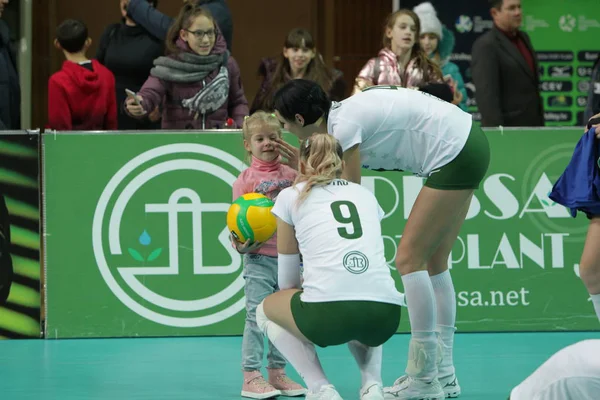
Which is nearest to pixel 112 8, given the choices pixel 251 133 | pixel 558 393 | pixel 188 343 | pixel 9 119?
pixel 9 119

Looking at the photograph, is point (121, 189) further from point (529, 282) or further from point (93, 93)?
point (529, 282)

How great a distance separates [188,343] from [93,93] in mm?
1920

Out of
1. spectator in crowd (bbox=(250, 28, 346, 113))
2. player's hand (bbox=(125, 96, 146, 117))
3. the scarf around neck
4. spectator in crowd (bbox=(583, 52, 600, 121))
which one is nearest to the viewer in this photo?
player's hand (bbox=(125, 96, 146, 117))

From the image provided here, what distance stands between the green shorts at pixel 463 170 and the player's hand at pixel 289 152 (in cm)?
73

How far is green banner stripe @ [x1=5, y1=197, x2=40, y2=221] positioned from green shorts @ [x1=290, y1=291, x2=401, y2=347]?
2.82 meters

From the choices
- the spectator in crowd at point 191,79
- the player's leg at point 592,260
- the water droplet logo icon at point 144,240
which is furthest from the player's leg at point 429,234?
the spectator in crowd at point 191,79

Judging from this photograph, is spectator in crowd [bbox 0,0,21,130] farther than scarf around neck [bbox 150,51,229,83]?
Yes

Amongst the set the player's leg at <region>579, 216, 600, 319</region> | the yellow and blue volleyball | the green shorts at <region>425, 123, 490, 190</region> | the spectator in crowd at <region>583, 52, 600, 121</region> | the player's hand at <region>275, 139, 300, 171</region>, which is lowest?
the player's leg at <region>579, 216, 600, 319</region>

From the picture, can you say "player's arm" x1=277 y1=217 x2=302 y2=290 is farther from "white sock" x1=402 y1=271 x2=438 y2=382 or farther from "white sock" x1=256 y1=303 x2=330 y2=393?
"white sock" x1=402 y1=271 x2=438 y2=382

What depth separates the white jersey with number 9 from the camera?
14.8ft

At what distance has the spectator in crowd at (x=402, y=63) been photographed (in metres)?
7.51

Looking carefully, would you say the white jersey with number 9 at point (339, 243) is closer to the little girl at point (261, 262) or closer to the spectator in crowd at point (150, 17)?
the little girl at point (261, 262)

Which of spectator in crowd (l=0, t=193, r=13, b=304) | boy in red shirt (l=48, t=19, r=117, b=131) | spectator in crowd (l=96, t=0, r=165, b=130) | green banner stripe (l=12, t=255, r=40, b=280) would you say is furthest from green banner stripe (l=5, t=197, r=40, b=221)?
spectator in crowd (l=96, t=0, r=165, b=130)

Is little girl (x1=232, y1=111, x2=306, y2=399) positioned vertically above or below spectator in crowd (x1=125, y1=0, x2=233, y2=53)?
below
